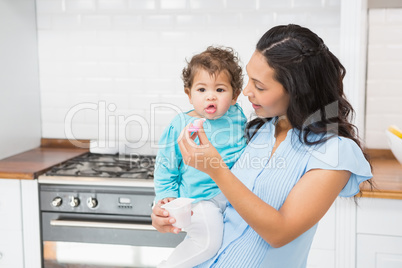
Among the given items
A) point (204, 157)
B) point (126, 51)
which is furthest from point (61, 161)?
point (204, 157)

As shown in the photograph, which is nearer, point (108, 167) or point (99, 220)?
point (99, 220)

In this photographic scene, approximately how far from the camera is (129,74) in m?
2.90

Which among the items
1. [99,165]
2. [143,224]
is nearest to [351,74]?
[143,224]

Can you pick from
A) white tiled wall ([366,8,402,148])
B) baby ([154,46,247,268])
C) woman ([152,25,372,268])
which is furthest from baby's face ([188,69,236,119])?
white tiled wall ([366,8,402,148])

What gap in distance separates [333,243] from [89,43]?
188 centimetres

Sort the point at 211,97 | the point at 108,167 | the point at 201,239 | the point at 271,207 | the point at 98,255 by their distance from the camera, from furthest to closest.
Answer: the point at 108,167, the point at 98,255, the point at 211,97, the point at 201,239, the point at 271,207

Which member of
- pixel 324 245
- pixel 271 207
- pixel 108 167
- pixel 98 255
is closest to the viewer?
pixel 271 207

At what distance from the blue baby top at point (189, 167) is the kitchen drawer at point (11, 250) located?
126cm

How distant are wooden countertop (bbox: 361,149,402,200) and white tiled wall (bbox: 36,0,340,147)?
83 centimetres

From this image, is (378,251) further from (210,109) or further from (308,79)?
(308,79)

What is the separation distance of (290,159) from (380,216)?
1.07 meters

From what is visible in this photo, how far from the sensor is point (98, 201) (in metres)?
2.34

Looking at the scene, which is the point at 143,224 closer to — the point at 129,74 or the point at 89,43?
the point at 129,74

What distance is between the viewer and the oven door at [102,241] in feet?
7.60
